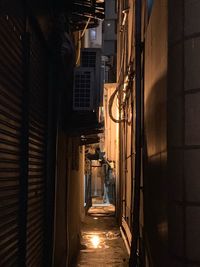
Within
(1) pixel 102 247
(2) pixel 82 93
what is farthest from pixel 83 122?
(1) pixel 102 247

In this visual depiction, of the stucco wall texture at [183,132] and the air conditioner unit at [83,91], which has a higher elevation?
the air conditioner unit at [83,91]

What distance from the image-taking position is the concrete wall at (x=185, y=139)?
3668mm

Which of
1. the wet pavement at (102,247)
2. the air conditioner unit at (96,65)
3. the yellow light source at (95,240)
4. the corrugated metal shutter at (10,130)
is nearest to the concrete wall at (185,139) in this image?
the corrugated metal shutter at (10,130)

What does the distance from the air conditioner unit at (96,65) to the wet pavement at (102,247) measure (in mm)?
4355

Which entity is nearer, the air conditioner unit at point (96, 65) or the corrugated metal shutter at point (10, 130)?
the corrugated metal shutter at point (10, 130)

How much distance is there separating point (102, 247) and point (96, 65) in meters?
6.92

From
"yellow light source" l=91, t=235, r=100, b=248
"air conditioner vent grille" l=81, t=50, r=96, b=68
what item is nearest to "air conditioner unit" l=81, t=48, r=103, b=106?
"air conditioner vent grille" l=81, t=50, r=96, b=68

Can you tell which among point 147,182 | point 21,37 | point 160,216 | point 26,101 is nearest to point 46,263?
point 147,182

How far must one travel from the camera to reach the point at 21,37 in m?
4.91

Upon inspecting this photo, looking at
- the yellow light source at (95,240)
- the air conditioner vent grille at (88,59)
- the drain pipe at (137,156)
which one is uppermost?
the air conditioner vent grille at (88,59)

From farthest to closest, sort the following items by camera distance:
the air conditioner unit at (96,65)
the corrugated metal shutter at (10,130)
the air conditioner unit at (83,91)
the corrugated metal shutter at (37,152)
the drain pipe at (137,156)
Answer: the air conditioner unit at (96,65)
the air conditioner unit at (83,91)
the drain pipe at (137,156)
the corrugated metal shutter at (37,152)
the corrugated metal shutter at (10,130)

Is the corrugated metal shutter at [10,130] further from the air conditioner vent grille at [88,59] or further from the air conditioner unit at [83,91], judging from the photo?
the air conditioner vent grille at [88,59]

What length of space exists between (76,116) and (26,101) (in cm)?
404

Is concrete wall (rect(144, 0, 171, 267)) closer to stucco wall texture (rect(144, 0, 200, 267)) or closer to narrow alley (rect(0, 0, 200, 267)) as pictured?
narrow alley (rect(0, 0, 200, 267))
